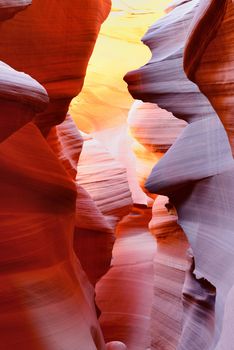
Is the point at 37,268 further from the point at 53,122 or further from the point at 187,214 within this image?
the point at 53,122

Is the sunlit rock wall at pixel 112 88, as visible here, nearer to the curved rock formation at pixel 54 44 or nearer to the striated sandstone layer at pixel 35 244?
the curved rock formation at pixel 54 44

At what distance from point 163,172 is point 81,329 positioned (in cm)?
90

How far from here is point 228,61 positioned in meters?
1.82

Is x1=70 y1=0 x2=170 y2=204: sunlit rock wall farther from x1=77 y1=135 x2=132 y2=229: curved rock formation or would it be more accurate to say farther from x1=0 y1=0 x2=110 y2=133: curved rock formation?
x1=0 y1=0 x2=110 y2=133: curved rock formation

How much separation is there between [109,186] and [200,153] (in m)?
2.19

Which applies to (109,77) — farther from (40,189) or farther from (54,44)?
(40,189)

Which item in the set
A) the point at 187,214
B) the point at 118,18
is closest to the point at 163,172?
the point at 187,214

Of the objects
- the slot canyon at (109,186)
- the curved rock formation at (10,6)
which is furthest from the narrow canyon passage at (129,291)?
the curved rock formation at (10,6)

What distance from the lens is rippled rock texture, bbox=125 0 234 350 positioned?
185 cm

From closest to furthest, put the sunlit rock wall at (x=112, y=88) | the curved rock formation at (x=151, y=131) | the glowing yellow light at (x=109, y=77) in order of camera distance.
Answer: the curved rock formation at (x=151, y=131) → the sunlit rock wall at (x=112, y=88) → the glowing yellow light at (x=109, y=77)

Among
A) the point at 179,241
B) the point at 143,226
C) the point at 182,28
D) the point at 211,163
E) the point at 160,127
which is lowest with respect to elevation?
the point at 143,226

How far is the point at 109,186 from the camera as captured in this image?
4684mm

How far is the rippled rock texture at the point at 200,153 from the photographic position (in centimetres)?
185

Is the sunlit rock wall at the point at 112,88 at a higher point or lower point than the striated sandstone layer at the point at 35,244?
lower
